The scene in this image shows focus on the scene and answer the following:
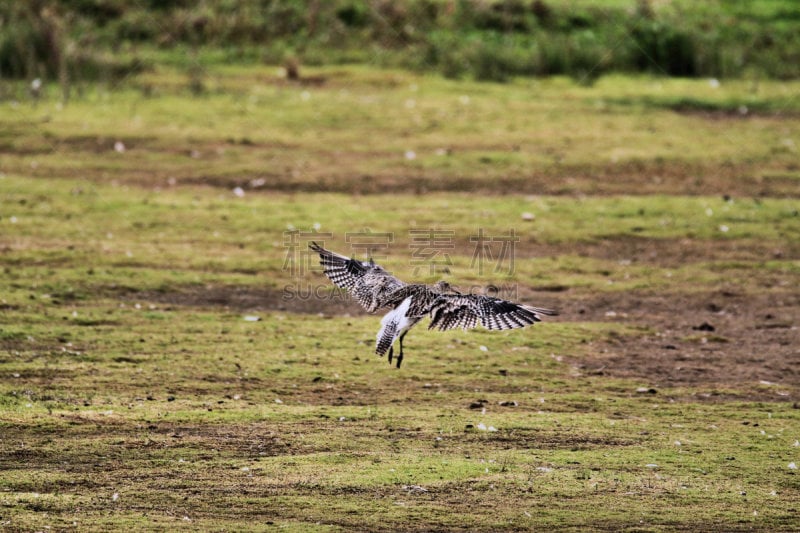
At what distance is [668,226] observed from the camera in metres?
14.5

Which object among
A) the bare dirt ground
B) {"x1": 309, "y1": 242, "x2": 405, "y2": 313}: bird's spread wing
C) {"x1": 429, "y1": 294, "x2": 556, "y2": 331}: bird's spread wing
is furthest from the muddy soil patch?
{"x1": 429, "y1": 294, "x2": 556, "y2": 331}: bird's spread wing

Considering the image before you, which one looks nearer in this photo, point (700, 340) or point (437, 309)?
point (437, 309)

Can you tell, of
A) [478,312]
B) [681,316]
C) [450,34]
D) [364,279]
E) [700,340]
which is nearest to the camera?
[478,312]

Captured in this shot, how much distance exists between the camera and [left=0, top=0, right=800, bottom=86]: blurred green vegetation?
23.1 metres

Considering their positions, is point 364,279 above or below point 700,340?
above

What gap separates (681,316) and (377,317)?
297 cm

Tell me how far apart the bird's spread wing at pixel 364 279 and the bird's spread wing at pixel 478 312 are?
839 millimetres

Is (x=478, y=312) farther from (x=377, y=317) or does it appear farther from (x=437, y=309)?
(x=377, y=317)

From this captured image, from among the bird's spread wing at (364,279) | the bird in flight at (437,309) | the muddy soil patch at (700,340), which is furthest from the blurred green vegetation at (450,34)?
the bird in flight at (437,309)

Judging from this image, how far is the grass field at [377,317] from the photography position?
7062mm

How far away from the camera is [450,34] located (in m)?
24.1

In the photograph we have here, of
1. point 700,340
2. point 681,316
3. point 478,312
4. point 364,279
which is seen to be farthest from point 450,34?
point 478,312

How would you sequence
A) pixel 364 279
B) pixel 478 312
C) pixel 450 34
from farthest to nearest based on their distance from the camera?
pixel 450 34, pixel 364 279, pixel 478 312

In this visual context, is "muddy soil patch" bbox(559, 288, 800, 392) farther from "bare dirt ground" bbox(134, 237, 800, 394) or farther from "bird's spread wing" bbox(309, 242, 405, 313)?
"bird's spread wing" bbox(309, 242, 405, 313)
